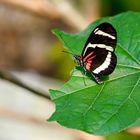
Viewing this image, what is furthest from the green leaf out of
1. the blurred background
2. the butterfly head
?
the blurred background

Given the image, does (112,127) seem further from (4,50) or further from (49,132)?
(4,50)

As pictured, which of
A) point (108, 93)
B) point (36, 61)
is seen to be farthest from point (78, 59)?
point (36, 61)

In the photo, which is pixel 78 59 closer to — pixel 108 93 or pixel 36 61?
pixel 108 93

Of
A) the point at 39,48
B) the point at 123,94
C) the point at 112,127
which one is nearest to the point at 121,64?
the point at 123,94

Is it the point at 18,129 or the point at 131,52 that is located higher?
the point at 131,52

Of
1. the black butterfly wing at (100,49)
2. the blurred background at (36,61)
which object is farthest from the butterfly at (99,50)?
the blurred background at (36,61)

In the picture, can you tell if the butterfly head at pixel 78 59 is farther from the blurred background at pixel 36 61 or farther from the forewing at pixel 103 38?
the blurred background at pixel 36 61

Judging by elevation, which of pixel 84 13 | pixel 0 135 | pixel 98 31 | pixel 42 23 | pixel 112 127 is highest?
pixel 98 31
